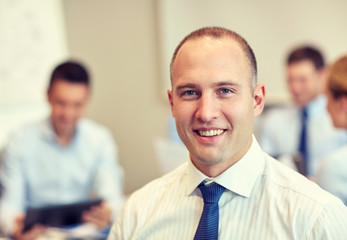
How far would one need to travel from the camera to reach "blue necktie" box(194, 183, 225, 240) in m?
0.90

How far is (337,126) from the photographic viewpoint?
1.61 meters

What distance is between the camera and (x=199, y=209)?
3.16 feet

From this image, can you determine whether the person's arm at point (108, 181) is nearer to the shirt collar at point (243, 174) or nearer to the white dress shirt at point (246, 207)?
the white dress shirt at point (246, 207)

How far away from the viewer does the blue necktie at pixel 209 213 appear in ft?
2.94

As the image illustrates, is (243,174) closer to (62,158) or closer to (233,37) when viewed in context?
(233,37)

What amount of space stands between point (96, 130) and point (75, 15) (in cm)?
141

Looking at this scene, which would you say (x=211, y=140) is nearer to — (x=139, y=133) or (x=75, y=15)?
(x=139, y=133)

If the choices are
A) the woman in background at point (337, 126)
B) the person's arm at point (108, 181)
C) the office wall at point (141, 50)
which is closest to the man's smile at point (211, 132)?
the woman in background at point (337, 126)

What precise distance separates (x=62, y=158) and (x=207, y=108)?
1.56m

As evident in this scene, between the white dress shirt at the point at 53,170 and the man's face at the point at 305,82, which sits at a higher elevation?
the man's face at the point at 305,82

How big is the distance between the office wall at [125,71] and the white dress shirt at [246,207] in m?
2.25

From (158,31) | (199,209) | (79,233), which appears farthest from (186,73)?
(158,31)

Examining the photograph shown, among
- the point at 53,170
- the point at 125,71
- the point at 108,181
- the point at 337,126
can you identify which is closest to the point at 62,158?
the point at 53,170

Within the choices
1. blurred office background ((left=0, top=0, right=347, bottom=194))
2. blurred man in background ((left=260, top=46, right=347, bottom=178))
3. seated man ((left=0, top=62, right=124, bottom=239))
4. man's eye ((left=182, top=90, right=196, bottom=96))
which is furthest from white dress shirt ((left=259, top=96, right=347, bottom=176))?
man's eye ((left=182, top=90, right=196, bottom=96))
